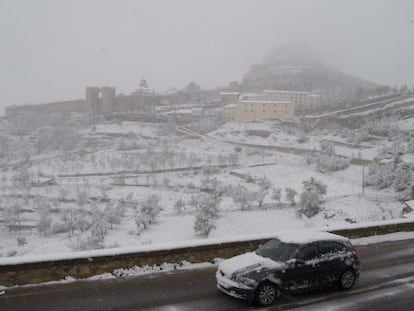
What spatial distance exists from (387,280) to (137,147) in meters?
77.3

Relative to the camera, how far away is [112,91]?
12306cm

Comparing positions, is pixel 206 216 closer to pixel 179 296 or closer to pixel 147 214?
pixel 147 214

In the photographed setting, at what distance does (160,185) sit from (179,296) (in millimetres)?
52583

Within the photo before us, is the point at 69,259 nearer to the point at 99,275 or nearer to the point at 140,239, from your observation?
the point at 99,275

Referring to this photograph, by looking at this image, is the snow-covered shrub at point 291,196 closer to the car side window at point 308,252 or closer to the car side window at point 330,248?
the car side window at point 330,248

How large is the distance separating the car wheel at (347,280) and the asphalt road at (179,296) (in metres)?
0.13

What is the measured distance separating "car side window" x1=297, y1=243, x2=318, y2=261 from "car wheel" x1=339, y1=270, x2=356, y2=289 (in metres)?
0.78

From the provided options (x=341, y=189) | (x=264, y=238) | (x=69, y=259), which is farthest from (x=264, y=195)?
(x=69, y=259)

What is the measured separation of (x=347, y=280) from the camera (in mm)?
9883

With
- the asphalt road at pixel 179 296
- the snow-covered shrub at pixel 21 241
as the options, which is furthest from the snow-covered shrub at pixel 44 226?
the asphalt road at pixel 179 296

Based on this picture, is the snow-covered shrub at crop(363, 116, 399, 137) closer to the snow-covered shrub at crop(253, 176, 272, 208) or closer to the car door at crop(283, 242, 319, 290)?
the snow-covered shrub at crop(253, 176, 272, 208)

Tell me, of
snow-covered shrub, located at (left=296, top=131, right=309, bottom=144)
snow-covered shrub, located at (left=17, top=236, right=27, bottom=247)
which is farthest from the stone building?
snow-covered shrub, located at (left=17, top=236, right=27, bottom=247)

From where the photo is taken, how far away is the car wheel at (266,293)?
8.80m

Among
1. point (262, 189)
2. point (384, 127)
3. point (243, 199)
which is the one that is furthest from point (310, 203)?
point (384, 127)
